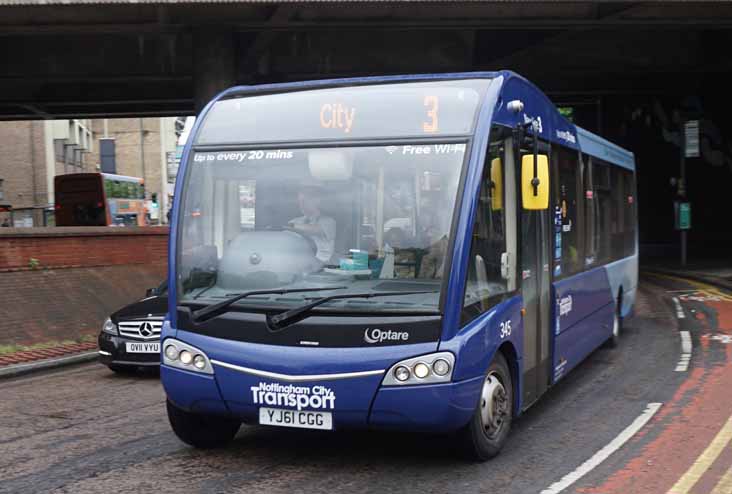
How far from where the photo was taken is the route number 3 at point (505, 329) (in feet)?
19.0

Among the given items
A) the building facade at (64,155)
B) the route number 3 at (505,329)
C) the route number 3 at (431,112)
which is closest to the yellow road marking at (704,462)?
the route number 3 at (505,329)

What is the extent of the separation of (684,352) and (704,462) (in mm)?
4942

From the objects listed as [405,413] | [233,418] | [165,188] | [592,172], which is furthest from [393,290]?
[165,188]

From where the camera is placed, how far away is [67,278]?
Result: 46.2ft

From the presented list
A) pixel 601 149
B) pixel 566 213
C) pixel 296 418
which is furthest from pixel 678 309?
pixel 296 418

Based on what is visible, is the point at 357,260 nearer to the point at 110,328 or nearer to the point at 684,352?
the point at 110,328

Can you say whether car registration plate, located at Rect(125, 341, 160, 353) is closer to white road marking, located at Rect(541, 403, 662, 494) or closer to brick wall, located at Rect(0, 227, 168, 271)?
brick wall, located at Rect(0, 227, 168, 271)

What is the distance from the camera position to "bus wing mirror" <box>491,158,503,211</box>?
576 centimetres

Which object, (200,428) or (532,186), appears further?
(200,428)

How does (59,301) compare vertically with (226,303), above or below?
below

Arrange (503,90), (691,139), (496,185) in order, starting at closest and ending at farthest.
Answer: (496,185) → (503,90) → (691,139)

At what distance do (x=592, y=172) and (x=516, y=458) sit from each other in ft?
14.9

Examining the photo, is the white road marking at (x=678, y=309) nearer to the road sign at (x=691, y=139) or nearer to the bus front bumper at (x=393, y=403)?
the road sign at (x=691, y=139)

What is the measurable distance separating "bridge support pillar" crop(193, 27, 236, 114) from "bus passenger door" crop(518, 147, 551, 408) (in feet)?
47.5
